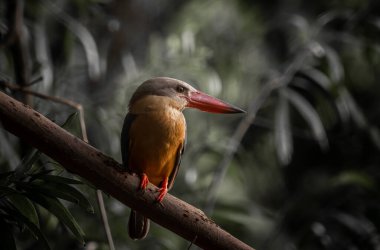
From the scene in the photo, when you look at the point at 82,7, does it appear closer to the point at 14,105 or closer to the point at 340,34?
the point at 340,34

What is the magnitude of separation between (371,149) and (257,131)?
2.51 ft

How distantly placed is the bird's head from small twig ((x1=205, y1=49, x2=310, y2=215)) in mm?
542

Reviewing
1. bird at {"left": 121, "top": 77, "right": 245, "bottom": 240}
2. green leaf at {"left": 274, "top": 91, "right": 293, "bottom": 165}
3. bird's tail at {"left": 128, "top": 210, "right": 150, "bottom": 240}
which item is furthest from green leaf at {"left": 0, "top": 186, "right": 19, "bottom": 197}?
green leaf at {"left": 274, "top": 91, "right": 293, "bottom": 165}

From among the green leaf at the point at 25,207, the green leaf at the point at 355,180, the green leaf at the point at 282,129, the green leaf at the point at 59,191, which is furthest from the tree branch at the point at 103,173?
the green leaf at the point at 355,180

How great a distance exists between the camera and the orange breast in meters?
1.83

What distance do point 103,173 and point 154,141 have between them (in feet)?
1.84

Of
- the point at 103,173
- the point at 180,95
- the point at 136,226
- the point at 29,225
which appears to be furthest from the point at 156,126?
the point at 29,225

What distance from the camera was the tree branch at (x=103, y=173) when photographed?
1.21 m

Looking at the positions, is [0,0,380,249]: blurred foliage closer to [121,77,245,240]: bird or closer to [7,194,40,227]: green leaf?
[121,77,245,240]: bird

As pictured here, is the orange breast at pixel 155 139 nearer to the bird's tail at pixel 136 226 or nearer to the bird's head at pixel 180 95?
the bird's head at pixel 180 95

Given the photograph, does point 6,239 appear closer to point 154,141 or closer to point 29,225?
point 29,225

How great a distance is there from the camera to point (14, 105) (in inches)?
47.4

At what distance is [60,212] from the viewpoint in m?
1.32

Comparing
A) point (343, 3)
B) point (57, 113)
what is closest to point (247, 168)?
point (57, 113)
